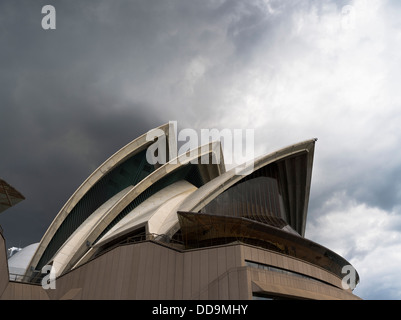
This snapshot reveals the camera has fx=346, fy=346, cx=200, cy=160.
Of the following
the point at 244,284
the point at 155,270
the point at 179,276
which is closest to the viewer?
the point at 244,284

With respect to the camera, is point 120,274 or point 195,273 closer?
point 195,273

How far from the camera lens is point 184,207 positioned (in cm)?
2159

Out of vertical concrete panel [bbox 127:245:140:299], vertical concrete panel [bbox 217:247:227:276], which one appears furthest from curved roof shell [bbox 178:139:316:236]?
vertical concrete panel [bbox 217:247:227:276]

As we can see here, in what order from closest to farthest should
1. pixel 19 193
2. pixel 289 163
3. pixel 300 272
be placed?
pixel 300 272
pixel 19 193
pixel 289 163

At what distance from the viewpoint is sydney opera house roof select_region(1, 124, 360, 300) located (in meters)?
18.6

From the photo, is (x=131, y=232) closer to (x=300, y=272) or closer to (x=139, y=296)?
(x=139, y=296)

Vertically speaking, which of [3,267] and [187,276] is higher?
[3,267]

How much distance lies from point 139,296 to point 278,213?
13.5 m

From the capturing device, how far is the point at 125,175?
96.3ft

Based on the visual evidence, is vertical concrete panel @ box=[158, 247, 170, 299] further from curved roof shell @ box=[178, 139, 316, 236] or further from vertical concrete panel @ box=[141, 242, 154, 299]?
curved roof shell @ box=[178, 139, 316, 236]

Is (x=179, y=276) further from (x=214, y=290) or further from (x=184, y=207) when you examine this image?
(x=184, y=207)

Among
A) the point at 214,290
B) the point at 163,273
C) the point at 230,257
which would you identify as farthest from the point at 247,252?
the point at 163,273

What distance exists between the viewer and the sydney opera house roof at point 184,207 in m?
18.6
